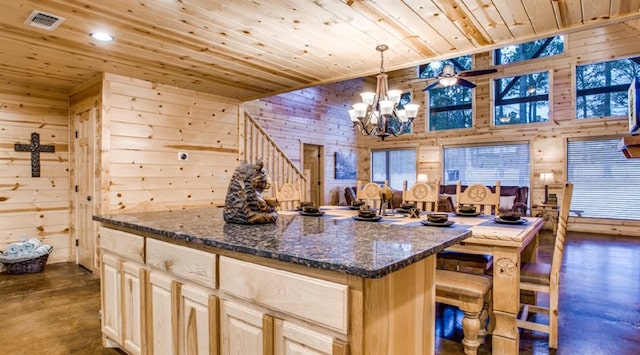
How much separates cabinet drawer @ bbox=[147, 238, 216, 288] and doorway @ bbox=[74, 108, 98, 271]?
314 cm

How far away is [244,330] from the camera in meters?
1.43

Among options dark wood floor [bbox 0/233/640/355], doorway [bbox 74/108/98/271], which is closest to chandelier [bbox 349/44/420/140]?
dark wood floor [bbox 0/233/640/355]

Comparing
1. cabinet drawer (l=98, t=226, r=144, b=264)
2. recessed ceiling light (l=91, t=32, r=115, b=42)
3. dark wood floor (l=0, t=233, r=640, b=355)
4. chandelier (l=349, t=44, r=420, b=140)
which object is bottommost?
dark wood floor (l=0, t=233, r=640, b=355)

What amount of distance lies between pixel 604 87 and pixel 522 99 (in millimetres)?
1530

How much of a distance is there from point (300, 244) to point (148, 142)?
152 inches

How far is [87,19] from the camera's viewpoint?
2.75m

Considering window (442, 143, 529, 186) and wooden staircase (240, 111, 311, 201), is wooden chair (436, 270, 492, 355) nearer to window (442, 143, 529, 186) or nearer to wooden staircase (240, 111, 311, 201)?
wooden staircase (240, 111, 311, 201)

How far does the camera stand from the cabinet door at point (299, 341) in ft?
3.83

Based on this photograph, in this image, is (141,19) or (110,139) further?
(110,139)

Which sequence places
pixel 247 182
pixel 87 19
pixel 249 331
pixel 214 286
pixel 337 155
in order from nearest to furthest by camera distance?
pixel 249 331 < pixel 214 286 < pixel 247 182 < pixel 87 19 < pixel 337 155

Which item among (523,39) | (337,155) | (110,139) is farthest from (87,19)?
(337,155)

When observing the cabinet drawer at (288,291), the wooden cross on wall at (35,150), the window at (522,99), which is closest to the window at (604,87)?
the window at (522,99)

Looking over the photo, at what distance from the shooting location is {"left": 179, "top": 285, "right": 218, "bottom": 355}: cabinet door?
5.14 feet

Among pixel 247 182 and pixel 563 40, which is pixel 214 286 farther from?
pixel 563 40
